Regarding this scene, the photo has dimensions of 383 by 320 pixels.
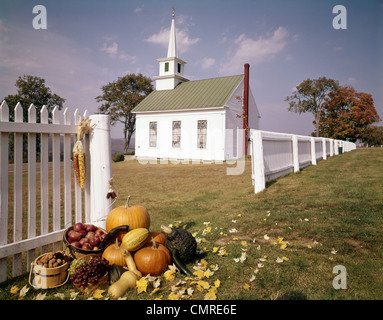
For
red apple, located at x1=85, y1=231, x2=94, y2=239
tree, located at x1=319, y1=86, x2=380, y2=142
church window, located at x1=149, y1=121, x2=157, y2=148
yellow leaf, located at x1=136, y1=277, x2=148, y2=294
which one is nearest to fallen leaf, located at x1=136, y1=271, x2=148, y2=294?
yellow leaf, located at x1=136, y1=277, x2=148, y2=294

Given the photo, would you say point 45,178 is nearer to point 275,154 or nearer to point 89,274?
point 89,274

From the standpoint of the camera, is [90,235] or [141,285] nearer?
[141,285]

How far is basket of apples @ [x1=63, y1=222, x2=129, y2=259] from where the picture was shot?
9.87ft

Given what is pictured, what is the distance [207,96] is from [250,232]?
59.1 ft

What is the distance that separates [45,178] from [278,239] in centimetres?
326

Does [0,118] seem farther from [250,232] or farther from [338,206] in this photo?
[338,206]

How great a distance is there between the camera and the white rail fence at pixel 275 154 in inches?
277

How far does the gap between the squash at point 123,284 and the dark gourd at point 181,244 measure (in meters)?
0.59

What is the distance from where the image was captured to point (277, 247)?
12.0ft

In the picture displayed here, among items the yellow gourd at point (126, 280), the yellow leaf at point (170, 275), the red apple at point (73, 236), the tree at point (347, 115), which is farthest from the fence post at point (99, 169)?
the tree at point (347, 115)

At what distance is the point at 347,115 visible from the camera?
35.7m

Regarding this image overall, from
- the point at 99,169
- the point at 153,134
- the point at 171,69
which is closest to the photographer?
the point at 99,169

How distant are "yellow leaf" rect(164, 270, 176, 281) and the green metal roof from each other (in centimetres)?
1717

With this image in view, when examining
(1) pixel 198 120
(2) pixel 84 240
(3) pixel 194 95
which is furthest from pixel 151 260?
(3) pixel 194 95
